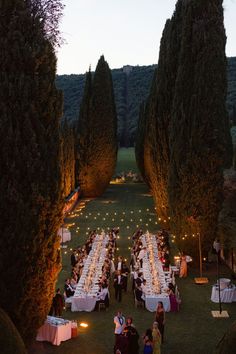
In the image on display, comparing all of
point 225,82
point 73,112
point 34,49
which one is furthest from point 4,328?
point 73,112

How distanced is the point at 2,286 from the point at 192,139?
12928 millimetres

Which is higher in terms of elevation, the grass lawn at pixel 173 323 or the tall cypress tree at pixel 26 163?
the tall cypress tree at pixel 26 163

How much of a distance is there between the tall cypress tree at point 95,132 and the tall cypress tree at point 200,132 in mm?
22468

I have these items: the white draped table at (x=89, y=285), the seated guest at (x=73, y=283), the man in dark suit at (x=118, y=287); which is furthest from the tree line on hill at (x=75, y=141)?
the man in dark suit at (x=118, y=287)

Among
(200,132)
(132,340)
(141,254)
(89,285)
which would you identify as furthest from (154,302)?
(200,132)

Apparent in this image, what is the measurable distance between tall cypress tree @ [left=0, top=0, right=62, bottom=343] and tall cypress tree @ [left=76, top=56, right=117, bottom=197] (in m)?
32.7

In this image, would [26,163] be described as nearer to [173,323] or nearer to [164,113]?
[173,323]

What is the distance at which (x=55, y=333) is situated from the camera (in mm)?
13594

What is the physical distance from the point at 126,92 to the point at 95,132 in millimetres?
63196

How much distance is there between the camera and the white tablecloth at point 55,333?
44.6ft

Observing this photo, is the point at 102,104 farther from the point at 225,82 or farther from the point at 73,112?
the point at 73,112

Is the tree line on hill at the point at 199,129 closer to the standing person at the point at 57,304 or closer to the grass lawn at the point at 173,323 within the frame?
the grass lawn at the point at 173,323

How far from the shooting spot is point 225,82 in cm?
2297

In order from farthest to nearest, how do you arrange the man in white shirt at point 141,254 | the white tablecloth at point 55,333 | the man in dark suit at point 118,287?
1. the man in white shirt at point 141,254
2. the man in dark suit at point 118,287
3. the white tablecloth at point 55,333
